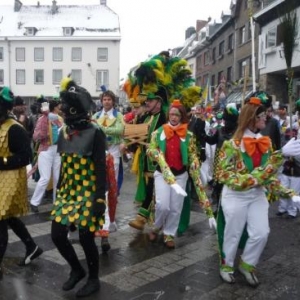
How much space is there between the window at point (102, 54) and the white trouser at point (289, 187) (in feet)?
136

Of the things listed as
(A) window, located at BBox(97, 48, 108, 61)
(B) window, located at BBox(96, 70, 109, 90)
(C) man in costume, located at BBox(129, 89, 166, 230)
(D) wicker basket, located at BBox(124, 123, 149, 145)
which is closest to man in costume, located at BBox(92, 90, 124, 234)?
(D) wicker basket, located at BBox(124, 123, 149, 145)

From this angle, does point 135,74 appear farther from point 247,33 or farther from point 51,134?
point 247,33

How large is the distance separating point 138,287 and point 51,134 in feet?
12.2

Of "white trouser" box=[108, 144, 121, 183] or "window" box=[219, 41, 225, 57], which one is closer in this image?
"white trouser" box=[108, 144, 121, 183]

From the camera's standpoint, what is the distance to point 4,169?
170 inches

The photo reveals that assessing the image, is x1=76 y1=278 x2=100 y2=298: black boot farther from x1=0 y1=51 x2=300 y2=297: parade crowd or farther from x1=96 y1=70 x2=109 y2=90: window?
x1=96 y1=70 x2=109 y2=90: window

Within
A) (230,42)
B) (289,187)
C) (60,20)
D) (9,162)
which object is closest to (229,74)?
A: (230,42)

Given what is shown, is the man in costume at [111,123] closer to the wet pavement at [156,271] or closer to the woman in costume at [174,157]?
the woman in costume at [174,157]

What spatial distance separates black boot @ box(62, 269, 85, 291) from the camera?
13.0 feet

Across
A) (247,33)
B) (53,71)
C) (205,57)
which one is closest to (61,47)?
(53,71)

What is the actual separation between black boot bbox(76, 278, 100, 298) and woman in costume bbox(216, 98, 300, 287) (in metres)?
1.25

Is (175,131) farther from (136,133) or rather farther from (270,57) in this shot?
(270,57)

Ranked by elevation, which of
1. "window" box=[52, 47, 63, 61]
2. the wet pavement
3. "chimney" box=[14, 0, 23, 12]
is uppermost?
"chimney" box=[14, 0, 23, 12]

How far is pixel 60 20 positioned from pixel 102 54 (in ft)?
21.1
